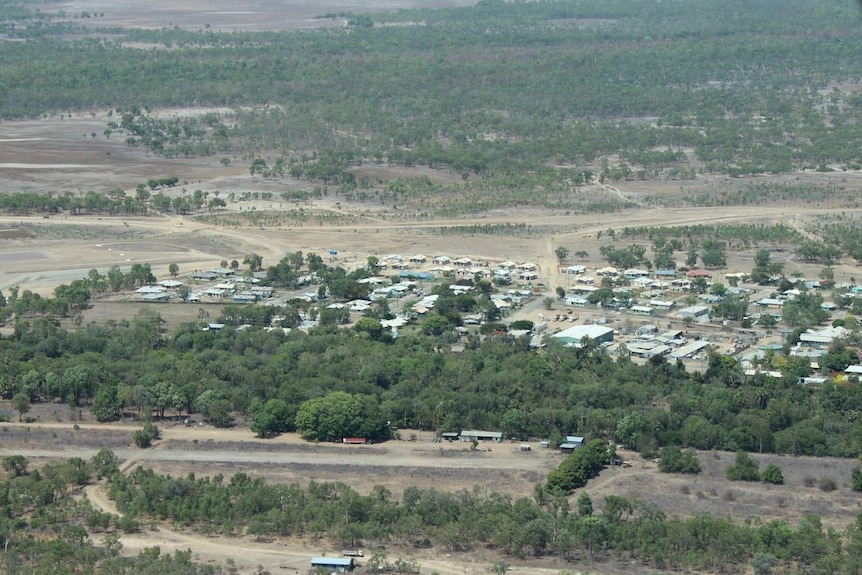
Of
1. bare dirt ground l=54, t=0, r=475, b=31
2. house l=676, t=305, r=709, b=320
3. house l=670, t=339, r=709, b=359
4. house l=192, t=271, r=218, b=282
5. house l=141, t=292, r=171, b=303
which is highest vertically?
bare dirt ground l=54, t=0, r=475, b=31

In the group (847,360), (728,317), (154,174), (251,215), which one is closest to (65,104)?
(154,174)

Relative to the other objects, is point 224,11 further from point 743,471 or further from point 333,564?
point 333,564

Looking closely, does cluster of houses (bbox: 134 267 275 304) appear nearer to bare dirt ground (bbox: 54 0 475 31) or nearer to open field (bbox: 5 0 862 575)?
open field (bbox: 5 0 862 575)

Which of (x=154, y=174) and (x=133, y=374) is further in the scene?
(x=154, y=174)

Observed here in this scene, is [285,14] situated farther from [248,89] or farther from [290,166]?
[290,166]

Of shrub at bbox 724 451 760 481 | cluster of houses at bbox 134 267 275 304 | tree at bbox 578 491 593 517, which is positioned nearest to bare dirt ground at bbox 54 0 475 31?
cluster of houses at bbox 134 267 275 304
